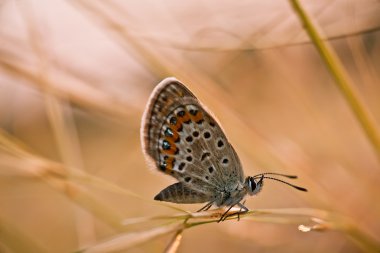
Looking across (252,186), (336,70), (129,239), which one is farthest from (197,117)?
(129,239)

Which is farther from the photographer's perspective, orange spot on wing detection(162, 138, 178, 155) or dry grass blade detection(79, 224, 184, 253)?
orange spot on wing detection(162, 138, 178, 155)

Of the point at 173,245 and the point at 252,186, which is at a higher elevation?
the point at 252,186

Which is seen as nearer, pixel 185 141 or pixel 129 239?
pixel 129 239

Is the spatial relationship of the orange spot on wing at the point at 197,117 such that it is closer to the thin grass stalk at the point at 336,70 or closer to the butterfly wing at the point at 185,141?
the butterfly wing at the point at 185,141

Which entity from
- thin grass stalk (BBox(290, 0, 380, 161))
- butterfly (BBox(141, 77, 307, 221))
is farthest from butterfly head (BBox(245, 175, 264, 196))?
thin grass stalk (BBox(290, 0, 380, 161))

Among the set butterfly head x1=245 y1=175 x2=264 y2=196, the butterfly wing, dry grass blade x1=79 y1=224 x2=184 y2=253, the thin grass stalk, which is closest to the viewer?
dry grass blade x1=79 y1=224 x2=184 y2=253

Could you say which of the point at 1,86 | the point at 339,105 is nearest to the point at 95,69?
the point at 1,86

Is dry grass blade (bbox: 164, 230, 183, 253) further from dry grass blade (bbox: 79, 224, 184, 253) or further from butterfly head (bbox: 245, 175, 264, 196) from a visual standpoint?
butterfly head (bbox: 245, 175, 264, 196)

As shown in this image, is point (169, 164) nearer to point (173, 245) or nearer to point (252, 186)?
point (252, 186)
